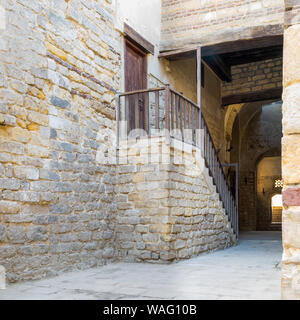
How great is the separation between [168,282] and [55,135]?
2.31 m

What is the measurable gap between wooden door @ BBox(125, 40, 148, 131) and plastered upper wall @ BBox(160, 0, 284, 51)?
2.71 ft

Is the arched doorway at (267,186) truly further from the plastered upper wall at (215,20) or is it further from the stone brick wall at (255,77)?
the plastered upper wall at (215,20)

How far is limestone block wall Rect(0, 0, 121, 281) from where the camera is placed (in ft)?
14.4

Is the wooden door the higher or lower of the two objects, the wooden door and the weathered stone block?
the higher

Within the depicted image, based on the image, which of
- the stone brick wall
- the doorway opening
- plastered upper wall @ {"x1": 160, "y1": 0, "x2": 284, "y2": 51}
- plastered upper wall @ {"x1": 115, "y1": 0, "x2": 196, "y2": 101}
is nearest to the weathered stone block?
plastered upper wall @ {"x1": 115, "y1": 0, "x2": 196, "y2": 101}

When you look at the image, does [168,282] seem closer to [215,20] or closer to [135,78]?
[135,78]

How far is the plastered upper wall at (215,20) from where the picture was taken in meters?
7.19

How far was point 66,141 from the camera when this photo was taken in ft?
17.1

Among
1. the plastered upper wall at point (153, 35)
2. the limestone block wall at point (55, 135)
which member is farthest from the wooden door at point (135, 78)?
the limestone block wall at point (55, 135)

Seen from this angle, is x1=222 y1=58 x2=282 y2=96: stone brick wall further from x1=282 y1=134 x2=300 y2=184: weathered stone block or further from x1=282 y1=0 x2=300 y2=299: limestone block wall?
x1=282 y1=134 x2=300 y2=184: weathered stone block

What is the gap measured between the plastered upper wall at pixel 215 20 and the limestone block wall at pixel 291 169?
5.20m

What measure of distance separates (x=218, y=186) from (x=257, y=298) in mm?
4288
